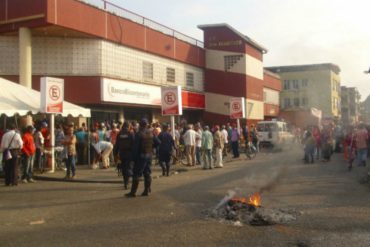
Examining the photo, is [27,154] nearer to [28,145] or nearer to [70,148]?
[28,145]

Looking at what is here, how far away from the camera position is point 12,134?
14.8 m

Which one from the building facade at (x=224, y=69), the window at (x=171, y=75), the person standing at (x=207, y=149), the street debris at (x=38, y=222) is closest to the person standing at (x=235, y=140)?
the person standing at (x=207, y=149)

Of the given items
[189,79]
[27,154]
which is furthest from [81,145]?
[189,79]

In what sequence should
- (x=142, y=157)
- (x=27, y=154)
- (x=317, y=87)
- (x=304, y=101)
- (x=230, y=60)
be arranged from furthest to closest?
(x=230, y=60)
(x=27, y=154)
(x=304, y=101)
(x=142, y=157)
(x=317, y=87)

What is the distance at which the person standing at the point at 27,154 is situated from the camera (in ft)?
49.7

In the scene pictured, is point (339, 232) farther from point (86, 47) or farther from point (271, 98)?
point (271, 98)

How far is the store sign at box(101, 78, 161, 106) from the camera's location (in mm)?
25234

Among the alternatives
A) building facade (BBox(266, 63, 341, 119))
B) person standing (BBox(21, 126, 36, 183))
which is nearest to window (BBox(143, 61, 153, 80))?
person standing (BBox(21, 126, 36, 183))

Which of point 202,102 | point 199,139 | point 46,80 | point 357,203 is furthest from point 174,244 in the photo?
point 202,102

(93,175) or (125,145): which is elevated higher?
(125,145)

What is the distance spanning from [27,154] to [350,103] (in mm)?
10342

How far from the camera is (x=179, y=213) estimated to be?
32.1 feet

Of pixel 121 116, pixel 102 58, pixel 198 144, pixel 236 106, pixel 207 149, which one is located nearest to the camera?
pixel 207 149

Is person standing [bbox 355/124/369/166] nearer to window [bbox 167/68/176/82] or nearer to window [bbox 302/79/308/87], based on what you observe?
window [bbox 302/79/308/87]
